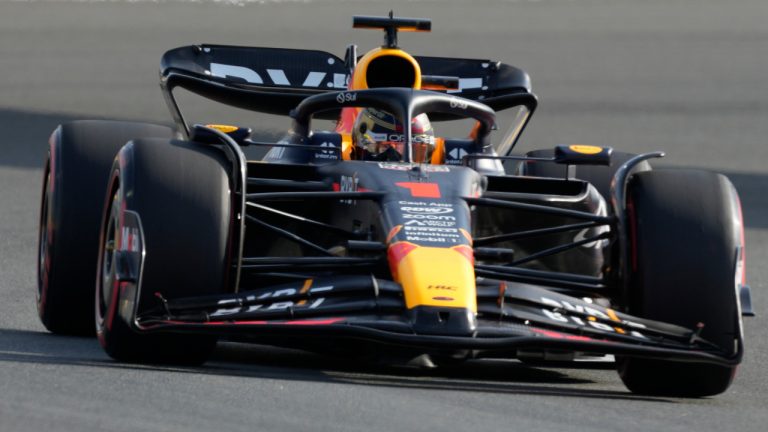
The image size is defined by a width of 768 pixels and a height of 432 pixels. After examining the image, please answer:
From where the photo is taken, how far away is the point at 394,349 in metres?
7.28

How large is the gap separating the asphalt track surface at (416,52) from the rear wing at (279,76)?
1.64 meters

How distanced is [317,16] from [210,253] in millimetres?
28730

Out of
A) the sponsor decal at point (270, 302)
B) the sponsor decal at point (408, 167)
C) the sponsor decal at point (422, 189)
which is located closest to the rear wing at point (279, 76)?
the sponsor decal at point (408, 167)

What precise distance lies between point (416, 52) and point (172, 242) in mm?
21679

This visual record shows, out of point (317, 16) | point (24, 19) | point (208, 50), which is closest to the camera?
point (208, 50)

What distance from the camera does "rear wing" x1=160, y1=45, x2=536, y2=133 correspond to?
35.5ft

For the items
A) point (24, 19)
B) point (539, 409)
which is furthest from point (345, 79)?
point (24, 19)

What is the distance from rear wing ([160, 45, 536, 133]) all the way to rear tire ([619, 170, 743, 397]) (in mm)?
3308

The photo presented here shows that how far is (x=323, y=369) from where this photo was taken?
7.77m

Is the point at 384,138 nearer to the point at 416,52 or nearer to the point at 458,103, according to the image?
the point at 458,103

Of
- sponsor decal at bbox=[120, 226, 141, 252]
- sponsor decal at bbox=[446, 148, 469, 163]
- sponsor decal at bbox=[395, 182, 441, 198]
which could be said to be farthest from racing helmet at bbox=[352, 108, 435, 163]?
sponsor decal at bbox=[120, 226, 141, 252]

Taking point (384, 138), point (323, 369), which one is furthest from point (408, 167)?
point (384, 138)

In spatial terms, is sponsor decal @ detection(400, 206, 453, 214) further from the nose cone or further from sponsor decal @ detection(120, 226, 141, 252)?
sponsor decal @ detection(120, 226, 141, 252)

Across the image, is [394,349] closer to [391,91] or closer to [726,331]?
[726,331]
